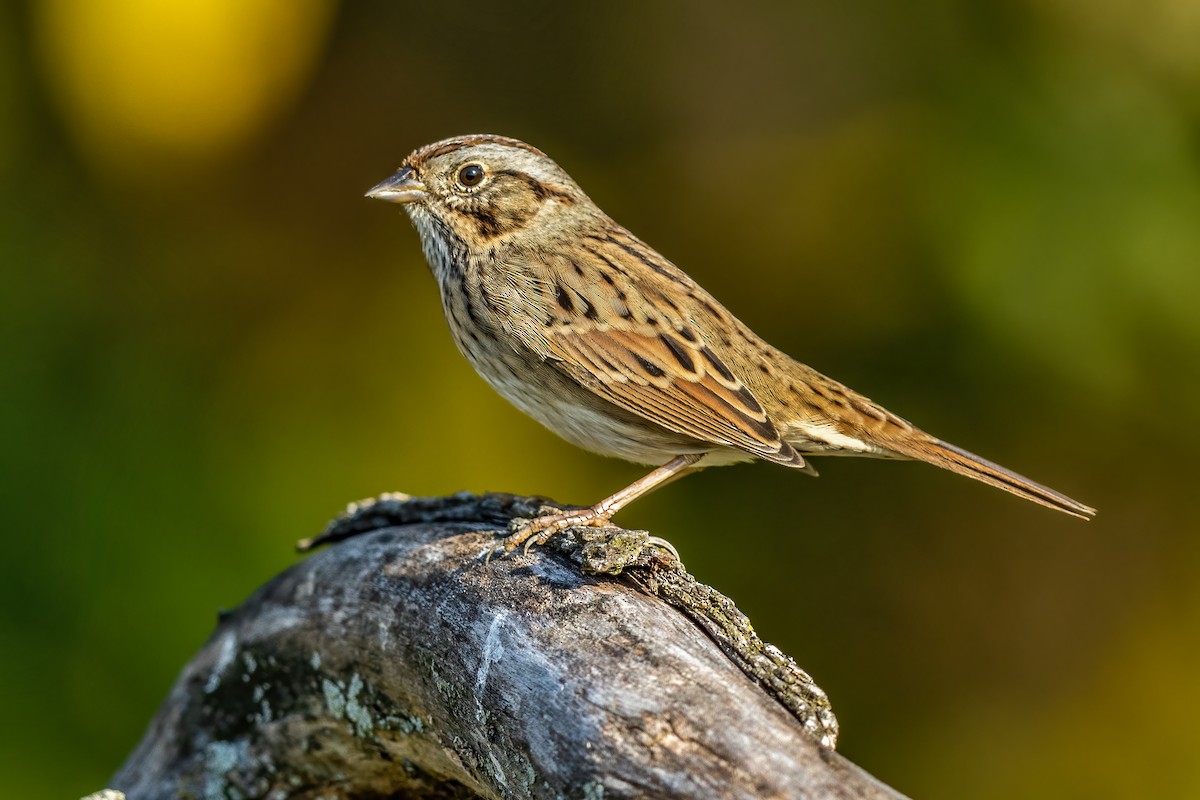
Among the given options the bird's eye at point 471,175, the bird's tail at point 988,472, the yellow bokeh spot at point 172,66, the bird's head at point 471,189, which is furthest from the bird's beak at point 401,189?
the bird's tail at point 988,472

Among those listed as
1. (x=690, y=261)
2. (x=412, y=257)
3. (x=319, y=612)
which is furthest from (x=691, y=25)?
(x=319, y=612)

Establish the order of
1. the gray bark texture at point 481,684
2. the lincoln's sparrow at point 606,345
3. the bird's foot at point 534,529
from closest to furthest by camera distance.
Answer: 1. the gray bark texture at point 481,684
2. the bird's foot at point 534,529
3. the lincoln's sparrow at point 606,345

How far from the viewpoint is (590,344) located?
372 centimetres

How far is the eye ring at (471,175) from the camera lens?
405cm

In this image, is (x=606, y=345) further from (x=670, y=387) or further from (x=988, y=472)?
(x=988, y=472)

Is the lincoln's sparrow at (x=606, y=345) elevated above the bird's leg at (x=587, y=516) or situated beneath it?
elevated above

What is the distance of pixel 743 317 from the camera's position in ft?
16.1

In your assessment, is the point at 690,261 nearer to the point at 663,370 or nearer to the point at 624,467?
the point at 624,467

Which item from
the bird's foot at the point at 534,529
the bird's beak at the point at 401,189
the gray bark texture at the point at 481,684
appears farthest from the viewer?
the bird's beak at the point at 401,189

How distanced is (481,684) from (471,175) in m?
1.89


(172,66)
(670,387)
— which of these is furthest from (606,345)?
(172,66)

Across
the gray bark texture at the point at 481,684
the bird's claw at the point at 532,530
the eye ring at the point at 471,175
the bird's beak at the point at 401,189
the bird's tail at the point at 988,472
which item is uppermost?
the eye ring at the point at 471,175

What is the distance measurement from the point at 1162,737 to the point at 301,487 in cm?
308

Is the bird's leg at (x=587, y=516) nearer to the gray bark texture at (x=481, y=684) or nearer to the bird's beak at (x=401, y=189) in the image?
the gray bark texture at (x=481, y=684)
